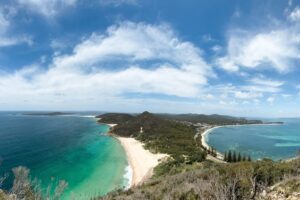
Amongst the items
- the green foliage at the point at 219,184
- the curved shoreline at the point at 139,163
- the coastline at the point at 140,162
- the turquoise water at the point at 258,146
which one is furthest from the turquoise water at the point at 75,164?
the turquoise water at the point at 258,146

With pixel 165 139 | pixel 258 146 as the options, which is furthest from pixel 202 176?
pixel 258 146

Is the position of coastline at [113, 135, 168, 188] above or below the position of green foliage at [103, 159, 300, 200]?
below

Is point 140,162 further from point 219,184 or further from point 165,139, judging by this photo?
point 219,184

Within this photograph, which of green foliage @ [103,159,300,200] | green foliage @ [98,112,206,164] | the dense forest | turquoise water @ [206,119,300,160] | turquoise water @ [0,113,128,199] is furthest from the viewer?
turquoise water @ [206,119,300,160]

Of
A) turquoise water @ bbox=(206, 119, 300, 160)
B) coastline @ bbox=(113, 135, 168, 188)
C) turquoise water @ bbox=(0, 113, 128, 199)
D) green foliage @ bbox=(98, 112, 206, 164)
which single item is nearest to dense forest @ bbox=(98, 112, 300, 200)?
green foliage @ bbox=(98, 112, 206, 164)

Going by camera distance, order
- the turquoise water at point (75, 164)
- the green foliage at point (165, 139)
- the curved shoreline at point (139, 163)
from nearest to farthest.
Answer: the turquoise water at point (75, 164), the curved shoreline at point (139, 163), the green foliage at point (165, 139)

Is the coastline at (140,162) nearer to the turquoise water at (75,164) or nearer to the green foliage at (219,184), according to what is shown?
the turquoise water at (75,164)

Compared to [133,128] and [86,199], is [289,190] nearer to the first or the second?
[86,199]

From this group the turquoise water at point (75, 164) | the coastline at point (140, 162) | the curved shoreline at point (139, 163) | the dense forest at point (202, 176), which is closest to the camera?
the dense forest at point (202, 176)

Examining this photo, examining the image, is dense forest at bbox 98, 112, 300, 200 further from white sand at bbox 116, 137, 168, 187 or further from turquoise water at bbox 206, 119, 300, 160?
turquoise water at bbox 206, 119, 300, 160
